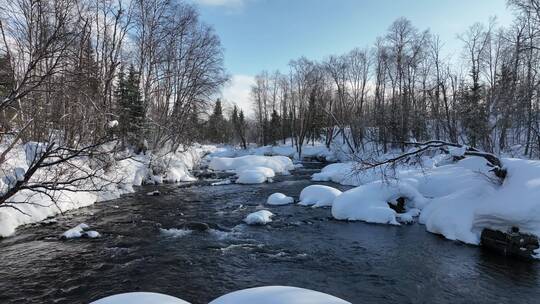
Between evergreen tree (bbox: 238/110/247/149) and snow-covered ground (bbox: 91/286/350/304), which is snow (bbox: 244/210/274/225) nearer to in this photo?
snow-covered ground (bbox: 91/286/350/304)

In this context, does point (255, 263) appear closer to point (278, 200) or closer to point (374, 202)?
point (374, 202)

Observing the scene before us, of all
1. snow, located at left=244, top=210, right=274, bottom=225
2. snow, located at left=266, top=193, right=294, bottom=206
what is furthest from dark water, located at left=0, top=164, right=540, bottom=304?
snow, located at left=266, top=193, right=294, bottom=206

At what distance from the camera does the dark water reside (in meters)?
7.79

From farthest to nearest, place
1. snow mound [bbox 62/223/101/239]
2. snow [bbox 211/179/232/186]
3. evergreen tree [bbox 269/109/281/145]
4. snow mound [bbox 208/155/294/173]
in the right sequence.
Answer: evergreen tree [bbox 269/109/281/145] → snow mound [bbox 208/155/294/173] → snow [bbox 211/179/232/186] → snow mound [bbox 62/223/101/239]

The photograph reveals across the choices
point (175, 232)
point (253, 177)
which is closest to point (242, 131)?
point (253, 177)

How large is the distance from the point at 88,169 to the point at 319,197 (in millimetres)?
10763

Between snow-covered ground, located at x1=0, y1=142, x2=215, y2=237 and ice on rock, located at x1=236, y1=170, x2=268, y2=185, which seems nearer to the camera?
snow-covered ground, located at x1=0, y1=142, x2=215, y2=237

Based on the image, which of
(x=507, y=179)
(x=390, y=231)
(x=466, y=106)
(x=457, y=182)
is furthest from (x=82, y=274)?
→ (x=466, y=106)

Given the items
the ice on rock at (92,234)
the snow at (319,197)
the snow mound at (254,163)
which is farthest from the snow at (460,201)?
the snow mound at (254,163)

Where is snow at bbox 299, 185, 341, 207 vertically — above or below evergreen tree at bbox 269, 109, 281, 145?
below

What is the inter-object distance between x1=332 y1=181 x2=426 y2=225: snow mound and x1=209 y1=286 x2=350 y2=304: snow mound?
401 inches

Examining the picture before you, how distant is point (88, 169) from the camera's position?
54.5 feet

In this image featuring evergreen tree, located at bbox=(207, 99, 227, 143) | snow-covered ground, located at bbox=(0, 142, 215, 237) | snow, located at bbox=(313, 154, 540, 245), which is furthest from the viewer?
evergreen tree, located at bbox=(207, 99, 227, 143)

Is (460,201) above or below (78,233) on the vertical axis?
above
